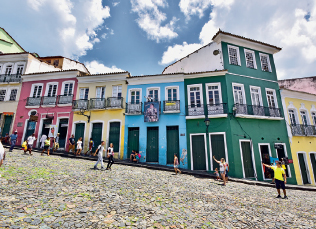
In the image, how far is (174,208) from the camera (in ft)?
17.7

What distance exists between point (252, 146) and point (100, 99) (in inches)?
547

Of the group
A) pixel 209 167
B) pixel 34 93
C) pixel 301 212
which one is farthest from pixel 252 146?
pixel 34 93

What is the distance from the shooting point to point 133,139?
15.2 meters

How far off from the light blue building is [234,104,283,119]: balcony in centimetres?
457

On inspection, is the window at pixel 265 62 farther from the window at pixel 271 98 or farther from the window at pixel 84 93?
the window at pixel 84 93

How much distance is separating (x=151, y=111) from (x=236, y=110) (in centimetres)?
703

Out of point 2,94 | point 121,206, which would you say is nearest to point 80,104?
point 2,94

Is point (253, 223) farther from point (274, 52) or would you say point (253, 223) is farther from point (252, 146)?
point (274, 52)

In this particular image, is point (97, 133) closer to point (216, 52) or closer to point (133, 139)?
point (133, 139)

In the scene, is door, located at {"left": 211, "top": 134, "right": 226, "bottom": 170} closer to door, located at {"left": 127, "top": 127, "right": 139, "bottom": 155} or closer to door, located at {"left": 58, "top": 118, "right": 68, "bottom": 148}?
door, located at {"left": 127, "top": 127, "right": 139, "bottom": 155}

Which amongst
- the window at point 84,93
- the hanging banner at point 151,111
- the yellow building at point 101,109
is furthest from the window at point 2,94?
the hanging banner at point 151,111

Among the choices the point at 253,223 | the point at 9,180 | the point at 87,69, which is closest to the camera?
the point at 253,223

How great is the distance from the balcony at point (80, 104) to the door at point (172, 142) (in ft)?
27.0

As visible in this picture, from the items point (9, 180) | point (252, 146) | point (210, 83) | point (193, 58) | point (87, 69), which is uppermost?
point (87, 69)
